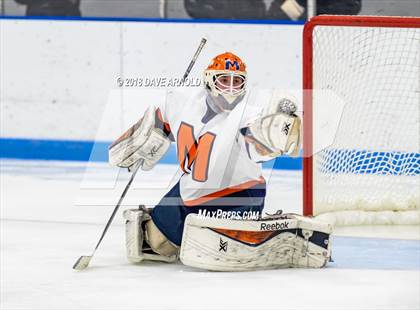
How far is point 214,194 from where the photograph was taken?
3.88 m

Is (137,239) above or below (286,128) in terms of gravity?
below

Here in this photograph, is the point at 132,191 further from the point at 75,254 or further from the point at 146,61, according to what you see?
the point at 75,254

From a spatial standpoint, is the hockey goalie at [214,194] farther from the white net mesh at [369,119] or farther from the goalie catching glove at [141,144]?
the white net mesh at [369,119]

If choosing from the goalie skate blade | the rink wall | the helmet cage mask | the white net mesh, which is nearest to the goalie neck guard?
the helmet cage mask

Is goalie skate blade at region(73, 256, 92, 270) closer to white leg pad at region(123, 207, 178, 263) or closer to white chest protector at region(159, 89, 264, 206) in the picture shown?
white leg pad at region(123, 207, 178, 263)

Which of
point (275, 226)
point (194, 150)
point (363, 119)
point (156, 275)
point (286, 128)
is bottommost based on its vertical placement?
point (156, 275)

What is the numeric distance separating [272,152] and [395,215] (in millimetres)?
1615

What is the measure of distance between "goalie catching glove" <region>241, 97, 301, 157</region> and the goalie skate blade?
2.73 feet

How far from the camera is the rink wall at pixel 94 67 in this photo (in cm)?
688

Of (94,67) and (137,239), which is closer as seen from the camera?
(137,239)

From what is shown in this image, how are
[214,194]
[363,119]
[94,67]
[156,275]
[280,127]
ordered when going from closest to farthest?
1. [280,127]
2. [156,275]
3. [214,194]
4. [363,119]
5. [94,67]

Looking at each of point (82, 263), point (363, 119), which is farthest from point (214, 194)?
point (363, 119)

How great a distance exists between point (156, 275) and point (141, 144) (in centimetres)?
46

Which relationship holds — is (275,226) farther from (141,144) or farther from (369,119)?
(369,119)
